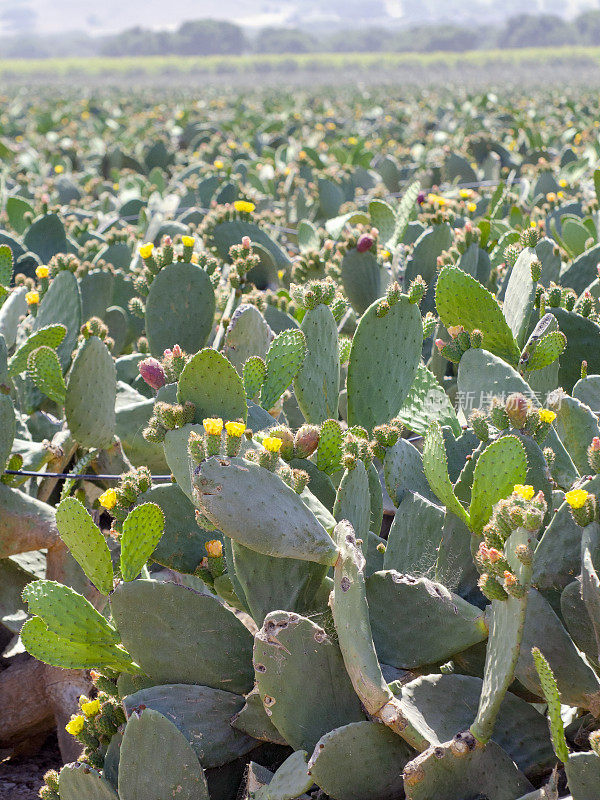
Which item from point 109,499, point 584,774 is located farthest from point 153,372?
point 584,774

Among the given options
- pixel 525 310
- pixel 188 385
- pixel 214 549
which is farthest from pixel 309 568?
pixel 525 310

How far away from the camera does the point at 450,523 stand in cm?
168

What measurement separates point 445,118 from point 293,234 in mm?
6286

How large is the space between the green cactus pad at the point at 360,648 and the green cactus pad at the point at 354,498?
18cm

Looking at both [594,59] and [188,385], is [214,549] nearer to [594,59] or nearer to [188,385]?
[188,385]

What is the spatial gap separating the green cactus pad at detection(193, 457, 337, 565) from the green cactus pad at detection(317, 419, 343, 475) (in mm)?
314

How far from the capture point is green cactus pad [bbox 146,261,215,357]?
2533 mm

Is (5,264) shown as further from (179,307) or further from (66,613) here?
(66,613)

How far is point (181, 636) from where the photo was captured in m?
1.60

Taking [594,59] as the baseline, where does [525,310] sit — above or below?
below

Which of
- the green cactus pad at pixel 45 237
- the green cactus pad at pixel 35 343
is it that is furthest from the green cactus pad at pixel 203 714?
the green cactus pad at pixel 45 237

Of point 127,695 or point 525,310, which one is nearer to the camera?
point 127,695

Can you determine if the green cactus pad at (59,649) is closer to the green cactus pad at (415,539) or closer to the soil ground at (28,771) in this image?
the green cactus pad at (415,539)

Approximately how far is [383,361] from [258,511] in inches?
29.3
